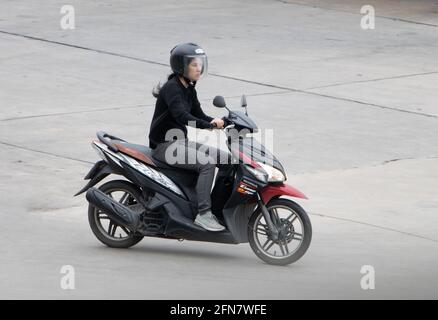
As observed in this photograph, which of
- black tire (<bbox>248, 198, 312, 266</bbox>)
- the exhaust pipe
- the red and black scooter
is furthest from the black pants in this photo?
the exhaust pipe

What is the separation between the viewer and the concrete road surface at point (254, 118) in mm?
9414

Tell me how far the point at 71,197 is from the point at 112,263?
2.14 meters

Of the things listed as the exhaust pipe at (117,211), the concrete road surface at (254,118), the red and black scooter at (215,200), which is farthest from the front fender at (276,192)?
the exhaust pipe at (117,211)

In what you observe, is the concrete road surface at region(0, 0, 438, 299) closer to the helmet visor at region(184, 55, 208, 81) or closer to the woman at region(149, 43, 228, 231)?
the woman at region(149, 43, 228, 231)

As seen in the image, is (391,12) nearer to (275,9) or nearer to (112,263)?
(275,9)

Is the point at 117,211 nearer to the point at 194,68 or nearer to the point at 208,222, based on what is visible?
the point at 208,222

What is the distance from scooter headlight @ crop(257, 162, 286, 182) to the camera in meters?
9.55

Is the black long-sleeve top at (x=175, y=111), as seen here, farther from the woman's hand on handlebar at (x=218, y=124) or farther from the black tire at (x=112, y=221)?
the black tire at (x=112, y=221)

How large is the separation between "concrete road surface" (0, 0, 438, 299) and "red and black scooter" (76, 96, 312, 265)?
19cm

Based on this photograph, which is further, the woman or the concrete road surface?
the woman

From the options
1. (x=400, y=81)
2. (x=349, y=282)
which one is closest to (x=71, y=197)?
(x=349, y=282)

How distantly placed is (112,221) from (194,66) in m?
1.47

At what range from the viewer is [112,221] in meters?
10.1

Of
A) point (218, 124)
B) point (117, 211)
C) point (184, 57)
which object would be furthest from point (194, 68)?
point (117, 211)
